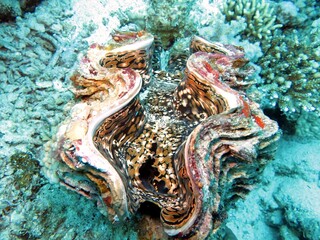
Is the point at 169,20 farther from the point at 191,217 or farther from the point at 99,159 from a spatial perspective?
the point at 191,217

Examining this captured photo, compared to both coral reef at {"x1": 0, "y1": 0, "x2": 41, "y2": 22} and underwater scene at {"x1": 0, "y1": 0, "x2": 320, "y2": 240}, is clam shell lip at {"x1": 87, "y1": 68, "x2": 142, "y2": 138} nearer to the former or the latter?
underwater scene at {"x1": 0, "y1": 0, "x2": 320, "y2": 240}

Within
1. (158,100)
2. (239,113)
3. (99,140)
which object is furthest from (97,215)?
(239,113)

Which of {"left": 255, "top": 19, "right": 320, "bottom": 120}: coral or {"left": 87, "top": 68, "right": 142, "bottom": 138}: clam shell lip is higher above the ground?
{"left": 87, "top": 68, "right": 142, "bottom": 138}: clam shell lip

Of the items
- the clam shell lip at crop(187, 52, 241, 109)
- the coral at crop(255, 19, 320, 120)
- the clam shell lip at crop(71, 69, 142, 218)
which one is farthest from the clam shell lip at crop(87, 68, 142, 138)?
the coral at crop(255, 19, 320, 120)

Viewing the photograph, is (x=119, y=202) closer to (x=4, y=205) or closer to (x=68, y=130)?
(x=68, y=130)

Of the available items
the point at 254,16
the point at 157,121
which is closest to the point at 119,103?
the point at 157,121

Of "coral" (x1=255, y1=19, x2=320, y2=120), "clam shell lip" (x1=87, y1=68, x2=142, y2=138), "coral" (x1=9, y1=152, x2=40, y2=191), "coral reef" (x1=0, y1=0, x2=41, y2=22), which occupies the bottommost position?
"coral" (x1=9, y1=152, x2=40, y2=191)

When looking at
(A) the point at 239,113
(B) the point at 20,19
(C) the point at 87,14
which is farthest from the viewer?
(C) the point at 87,14
